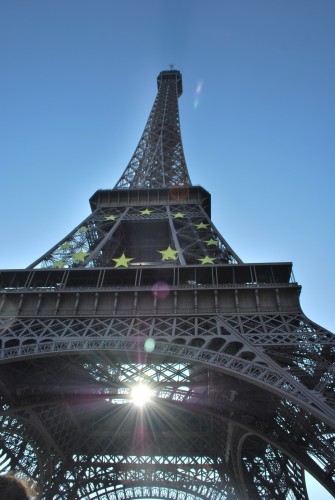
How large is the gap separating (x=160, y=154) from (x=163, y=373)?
33819mm

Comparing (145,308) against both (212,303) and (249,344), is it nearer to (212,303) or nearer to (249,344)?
(212,303)

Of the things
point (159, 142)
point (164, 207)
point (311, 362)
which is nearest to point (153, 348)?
point (311, 362)

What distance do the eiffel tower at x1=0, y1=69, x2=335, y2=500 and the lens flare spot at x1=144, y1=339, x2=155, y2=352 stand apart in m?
0.07

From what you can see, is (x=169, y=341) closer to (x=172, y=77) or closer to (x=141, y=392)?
(x=141, y=392)

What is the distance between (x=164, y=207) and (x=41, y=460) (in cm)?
2266

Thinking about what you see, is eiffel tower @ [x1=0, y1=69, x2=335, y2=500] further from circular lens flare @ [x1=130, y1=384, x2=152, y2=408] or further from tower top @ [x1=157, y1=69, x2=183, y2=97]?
tower top @ [x1=157, y1=69, x2=183, y2=97]

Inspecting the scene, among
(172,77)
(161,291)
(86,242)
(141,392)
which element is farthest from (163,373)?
(172,77)

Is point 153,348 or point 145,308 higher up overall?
point 145,308

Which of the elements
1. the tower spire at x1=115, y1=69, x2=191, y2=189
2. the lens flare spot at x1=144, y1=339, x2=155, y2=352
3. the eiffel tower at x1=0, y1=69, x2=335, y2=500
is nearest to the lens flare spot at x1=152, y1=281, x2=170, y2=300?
the eiffel tower at x1=0, y1=69, x2=335, y2=500

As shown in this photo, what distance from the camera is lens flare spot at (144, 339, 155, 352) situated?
1927cm

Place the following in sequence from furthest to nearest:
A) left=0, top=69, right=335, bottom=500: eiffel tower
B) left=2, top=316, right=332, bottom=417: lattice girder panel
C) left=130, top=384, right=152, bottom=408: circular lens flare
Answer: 1. left=130, top=384, right=152, bottom=408: circular lens flare
2. left=0, top=69, right=335, bottom=500: eiffel tower
3. left=2, top=316, right=332, bottom=417: lattice girder panel

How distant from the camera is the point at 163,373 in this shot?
21.7 metres

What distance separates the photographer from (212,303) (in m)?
22.7

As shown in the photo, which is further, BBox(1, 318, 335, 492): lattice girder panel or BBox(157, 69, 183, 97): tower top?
BBox(157, 69, 183, 97): tower top
